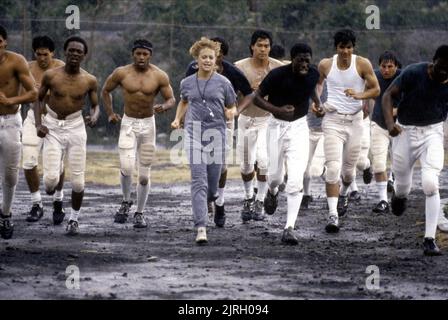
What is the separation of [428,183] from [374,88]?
247 centimetres

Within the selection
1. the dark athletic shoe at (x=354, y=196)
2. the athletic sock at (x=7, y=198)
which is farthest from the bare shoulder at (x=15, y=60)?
the dark athletic shoe at (x=354, y=196)

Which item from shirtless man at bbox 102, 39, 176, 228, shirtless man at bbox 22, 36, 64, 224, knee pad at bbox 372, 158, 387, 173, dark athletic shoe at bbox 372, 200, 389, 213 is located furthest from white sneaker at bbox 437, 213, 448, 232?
shirtless man at bbox 22, 36, 64, 224

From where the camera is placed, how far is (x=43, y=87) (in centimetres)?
1381

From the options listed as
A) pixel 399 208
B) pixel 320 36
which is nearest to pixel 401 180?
pixel 399 208

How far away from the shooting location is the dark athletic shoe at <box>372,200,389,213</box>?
53.4ft

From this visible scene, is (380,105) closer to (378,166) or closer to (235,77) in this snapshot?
(378,166)

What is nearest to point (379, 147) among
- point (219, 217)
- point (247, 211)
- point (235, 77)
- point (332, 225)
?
point (247, 211)

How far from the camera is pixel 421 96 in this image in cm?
1220

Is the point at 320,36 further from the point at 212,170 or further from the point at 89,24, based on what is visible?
the point at 212,170

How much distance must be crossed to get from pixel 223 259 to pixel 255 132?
14.3 ft

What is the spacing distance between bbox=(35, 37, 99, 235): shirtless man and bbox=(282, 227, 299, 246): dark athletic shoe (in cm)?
249

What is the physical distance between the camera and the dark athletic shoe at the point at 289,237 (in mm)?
12844

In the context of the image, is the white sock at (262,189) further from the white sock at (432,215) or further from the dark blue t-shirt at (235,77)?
the white sock at (432,215)

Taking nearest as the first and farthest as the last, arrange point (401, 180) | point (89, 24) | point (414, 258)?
point (414, 258) → point (401, 180) → point (89, 24)
